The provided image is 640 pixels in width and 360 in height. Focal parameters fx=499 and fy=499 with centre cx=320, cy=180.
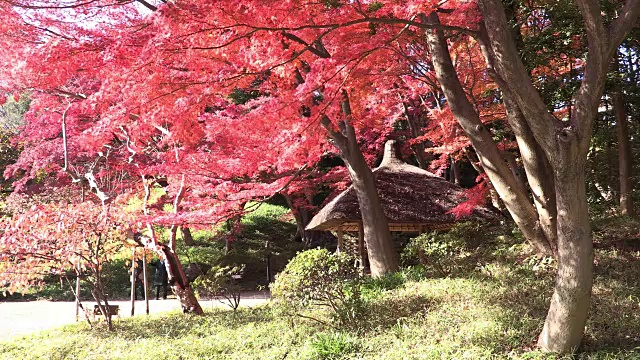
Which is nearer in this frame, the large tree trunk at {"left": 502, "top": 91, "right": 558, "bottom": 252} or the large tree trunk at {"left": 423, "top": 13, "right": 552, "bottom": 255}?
the large tree trunk at {"left": 502, "top": 91, "right": 558, "bottom": 252}

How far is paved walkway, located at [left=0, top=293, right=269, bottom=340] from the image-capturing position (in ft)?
31.2

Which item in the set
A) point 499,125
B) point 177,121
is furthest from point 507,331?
point 499,125

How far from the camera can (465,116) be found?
5867mm

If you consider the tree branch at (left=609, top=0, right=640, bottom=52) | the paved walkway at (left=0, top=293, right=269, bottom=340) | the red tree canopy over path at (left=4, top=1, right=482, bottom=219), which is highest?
the red tree canopy over path at (left=4, top=1, right=482, bottom=219)

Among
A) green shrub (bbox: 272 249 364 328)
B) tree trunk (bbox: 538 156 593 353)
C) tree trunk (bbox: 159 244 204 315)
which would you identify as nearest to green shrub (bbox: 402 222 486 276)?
green shrub (bbox: 272 249 364 328)

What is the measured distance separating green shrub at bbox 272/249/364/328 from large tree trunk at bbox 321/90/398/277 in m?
2.99

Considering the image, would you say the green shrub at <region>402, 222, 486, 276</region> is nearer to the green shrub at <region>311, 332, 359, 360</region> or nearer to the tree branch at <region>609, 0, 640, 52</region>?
the green shrub at <region>311, 332, 359, 360</region>

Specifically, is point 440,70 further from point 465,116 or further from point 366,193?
point 366,193

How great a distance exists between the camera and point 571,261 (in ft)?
12.8

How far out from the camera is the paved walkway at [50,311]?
9516 mm

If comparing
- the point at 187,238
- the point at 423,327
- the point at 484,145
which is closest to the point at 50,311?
the point at 187,238

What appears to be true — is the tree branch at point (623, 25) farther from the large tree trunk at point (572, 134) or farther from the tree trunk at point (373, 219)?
the tree trunk at point (373, 219)

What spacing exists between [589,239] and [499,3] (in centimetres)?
197

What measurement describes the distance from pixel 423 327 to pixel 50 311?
9666 mm
